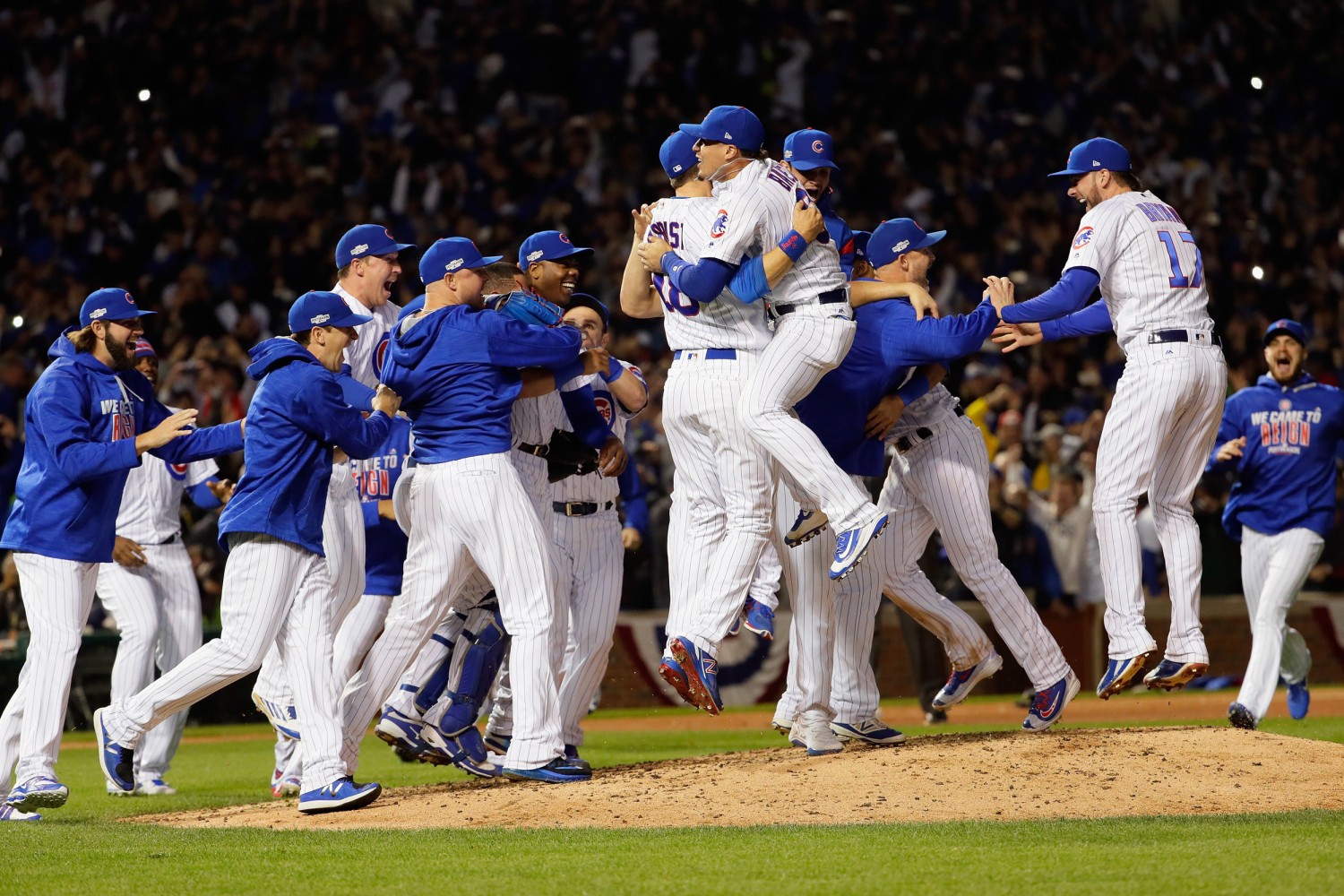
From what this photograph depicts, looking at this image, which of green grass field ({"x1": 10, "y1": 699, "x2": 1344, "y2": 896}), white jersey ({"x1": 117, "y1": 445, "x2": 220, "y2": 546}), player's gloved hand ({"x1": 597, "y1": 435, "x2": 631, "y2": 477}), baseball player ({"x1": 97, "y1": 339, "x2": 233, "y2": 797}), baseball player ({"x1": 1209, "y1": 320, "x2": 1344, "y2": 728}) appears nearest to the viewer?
green grass field ({"x1": 10, "y1": 699, "x2": 1344, "y2": 896})

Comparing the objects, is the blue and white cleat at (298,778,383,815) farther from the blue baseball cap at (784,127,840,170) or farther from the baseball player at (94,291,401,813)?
the blue baseball cap at (784,127,840,170)

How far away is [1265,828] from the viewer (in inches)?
241

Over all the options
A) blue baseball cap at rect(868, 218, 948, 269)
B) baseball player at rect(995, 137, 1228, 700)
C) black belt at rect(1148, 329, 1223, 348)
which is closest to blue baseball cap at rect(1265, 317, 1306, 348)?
baseball player at rect(995, 137, 1228, 700)

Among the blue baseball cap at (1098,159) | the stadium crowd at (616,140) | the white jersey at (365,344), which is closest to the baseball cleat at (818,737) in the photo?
the blue baseball cap at (1098,159)

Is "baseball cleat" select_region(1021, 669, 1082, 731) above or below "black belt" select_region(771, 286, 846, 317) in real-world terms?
below

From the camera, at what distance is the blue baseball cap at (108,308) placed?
26.2 ft

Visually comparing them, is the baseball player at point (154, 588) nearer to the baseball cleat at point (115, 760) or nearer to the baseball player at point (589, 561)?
the baseball cleat at point (115, 760)

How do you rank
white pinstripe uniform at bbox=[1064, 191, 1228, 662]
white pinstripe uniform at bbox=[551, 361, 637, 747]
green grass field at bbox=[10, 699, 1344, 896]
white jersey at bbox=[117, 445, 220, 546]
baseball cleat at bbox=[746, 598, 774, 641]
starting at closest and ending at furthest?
green grass field at bbox=[10, 699, 1344, 896]
white pinstripe uniform at bbox=[1064, 191, 1228, 662]
baseball cleat at bbox=[746, 598, 774, 641]
white pinstripe uniform at bbox=[551, 361, 637, 747]
white jersey at bbox=[117, 445, 220, 546]

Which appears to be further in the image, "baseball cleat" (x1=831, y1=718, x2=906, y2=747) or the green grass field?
"baseball cleat" (x1=831, y1=718, x2=906, y2=747)

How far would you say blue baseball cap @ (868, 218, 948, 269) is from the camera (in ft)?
27.2

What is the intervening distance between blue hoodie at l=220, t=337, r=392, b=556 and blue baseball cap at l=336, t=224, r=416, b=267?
1.64 m

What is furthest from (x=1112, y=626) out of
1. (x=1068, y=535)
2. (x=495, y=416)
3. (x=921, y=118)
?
(x=921, y=118)

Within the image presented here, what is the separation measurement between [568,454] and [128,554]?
9.61ft

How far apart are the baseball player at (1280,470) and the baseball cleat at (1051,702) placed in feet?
9.07
